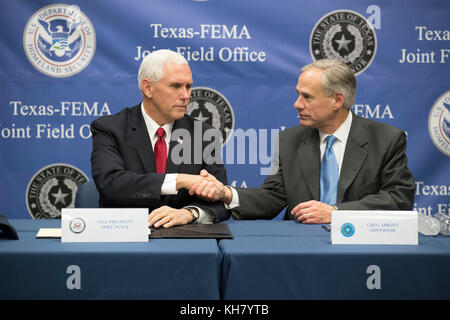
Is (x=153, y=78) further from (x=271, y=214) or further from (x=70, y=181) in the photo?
(x=70, y=181)

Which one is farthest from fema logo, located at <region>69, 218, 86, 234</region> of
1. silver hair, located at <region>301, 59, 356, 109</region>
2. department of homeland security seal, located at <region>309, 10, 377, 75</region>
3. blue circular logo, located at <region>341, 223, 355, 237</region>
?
department of homeland security seal, located at <region>309, 10, 377, 75</region>

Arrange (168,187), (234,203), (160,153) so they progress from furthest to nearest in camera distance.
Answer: (160,153)
(234,203)
(168,187)

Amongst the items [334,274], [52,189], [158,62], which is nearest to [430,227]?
[334,274]

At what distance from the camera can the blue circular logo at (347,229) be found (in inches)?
73.8

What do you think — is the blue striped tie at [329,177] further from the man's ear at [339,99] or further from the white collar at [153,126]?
the white collar at [153,126]

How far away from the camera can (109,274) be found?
5.48 ft

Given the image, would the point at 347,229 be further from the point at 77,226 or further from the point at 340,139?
the point at 340,139

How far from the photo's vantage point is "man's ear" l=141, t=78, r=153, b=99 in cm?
292

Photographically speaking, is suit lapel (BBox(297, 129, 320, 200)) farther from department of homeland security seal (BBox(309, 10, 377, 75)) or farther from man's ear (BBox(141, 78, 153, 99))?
department of homeland security seal (BBox(309, 10, 377, 75))

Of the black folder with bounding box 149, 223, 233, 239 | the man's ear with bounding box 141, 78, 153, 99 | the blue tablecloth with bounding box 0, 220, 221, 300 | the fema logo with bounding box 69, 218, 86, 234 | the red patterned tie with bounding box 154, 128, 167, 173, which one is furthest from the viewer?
the man's ear with bounding box 141, 78, 153, 99

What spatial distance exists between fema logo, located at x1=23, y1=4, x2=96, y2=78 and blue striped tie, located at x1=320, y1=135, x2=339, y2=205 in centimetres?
184

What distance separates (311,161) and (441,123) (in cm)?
144
